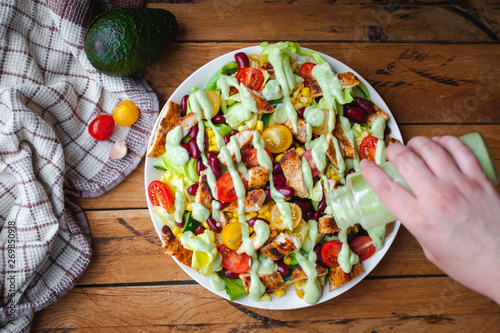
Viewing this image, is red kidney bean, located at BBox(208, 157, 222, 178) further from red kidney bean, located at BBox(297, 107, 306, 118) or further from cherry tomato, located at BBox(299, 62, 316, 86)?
cherry tomato, located at BBox(299, 62, 316, 86)

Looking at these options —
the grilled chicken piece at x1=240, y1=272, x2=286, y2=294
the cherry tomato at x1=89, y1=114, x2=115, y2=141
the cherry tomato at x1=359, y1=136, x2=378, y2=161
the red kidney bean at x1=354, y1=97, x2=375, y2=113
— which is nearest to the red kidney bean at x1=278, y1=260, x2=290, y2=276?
the grilled chicken piece at x1=240, y1=272, x2=286, y2=294

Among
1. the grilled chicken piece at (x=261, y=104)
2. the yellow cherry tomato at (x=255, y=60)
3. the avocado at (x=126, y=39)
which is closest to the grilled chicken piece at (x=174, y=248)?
the grilled chicken piece at (x=261, y=104)

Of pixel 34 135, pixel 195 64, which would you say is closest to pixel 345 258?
pixel 195 64

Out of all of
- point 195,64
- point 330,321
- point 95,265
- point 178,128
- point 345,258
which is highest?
point 195,64

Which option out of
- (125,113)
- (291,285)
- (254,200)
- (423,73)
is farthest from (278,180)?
(423,73)

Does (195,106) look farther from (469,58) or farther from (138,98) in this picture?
A: (469,58)

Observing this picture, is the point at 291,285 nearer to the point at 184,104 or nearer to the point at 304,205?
the point at 304,205

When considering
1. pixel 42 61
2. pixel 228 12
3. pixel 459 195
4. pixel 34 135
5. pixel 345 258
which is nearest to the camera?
pixel 459 195
